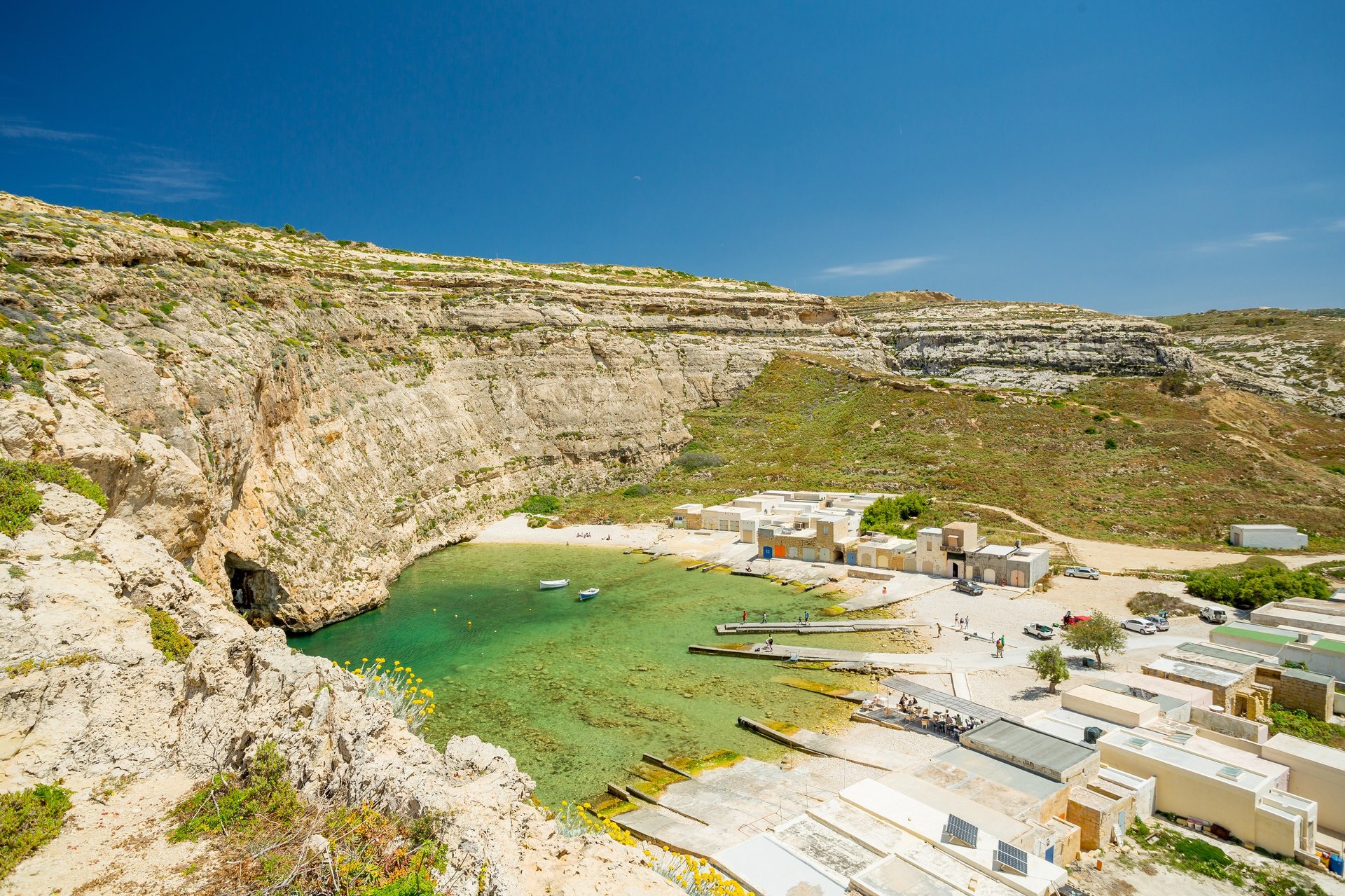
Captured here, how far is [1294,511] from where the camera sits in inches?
1543

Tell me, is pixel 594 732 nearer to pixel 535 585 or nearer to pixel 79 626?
pixel 79 626

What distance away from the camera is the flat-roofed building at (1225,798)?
13.4 metres

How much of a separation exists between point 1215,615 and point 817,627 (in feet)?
52.2

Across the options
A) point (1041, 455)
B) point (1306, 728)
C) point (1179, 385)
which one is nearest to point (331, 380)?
point (1306, 728)

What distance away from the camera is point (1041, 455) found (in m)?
51.2

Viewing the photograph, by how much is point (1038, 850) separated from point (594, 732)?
39.1 feet

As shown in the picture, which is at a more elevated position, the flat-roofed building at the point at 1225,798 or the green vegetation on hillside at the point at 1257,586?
the green vegetation on hillside at the point at 1257,586

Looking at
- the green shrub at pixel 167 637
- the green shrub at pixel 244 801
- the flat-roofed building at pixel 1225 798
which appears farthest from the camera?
the flat-roofed building at pixel 1225 798

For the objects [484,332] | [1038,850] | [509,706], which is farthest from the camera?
[484,332]

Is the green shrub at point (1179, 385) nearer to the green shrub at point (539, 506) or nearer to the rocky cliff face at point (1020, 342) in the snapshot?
the rocky cliff face at point (1020, 342)

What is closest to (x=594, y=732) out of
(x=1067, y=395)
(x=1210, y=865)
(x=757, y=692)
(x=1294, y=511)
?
(x=757, y=692)

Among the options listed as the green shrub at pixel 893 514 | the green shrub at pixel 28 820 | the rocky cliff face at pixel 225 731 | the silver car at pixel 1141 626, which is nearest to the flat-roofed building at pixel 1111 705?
the silver car at pixel 1141 626

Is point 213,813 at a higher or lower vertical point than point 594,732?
higher

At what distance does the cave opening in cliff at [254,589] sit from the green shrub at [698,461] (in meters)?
37.3
